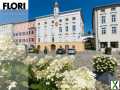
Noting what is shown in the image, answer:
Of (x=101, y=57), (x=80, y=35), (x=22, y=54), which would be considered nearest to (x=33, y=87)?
(x=22, y=54)

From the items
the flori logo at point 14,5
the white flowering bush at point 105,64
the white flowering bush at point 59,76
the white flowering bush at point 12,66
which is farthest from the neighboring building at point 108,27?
the white flowering bush at point 12,66

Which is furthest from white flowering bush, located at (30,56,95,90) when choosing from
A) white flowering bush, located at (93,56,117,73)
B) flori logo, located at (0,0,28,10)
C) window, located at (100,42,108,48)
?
window, located at (100,42,108,48)

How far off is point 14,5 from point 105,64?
22.8ft

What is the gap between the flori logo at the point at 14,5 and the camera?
2.71 m

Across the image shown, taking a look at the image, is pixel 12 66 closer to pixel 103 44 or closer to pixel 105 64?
pixel 105 64

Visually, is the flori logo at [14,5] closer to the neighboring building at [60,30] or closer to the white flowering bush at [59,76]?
the white flowering bush at [59,76]

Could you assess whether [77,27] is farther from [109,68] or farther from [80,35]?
[109,68]

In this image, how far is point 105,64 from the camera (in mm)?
9516

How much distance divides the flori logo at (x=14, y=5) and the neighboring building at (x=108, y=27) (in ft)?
137

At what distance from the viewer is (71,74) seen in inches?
84.3

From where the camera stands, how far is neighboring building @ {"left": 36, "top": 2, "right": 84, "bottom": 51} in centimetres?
5006

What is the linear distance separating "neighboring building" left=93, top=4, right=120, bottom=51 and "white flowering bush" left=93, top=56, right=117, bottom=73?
34776 millimetres

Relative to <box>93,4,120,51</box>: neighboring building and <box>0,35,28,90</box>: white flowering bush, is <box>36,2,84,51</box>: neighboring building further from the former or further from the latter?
<box>0,35,28,90</box>: white flowering bush

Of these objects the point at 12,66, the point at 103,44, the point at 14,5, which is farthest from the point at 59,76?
the point at 103,44
